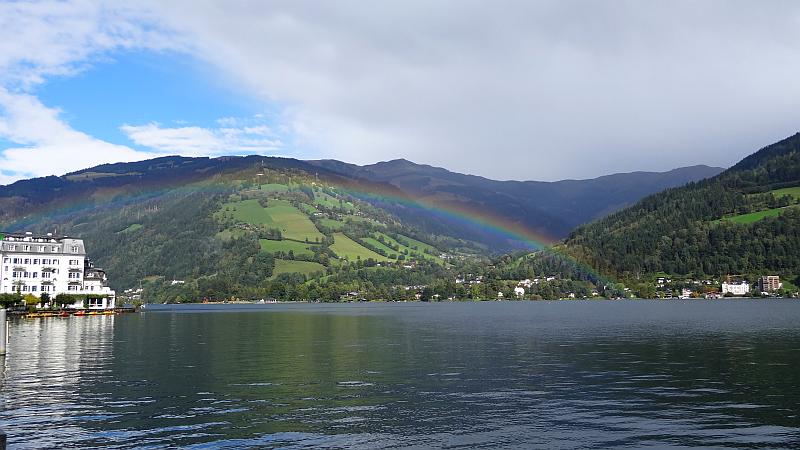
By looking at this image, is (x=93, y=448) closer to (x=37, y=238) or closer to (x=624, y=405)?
(x=624, y=405)

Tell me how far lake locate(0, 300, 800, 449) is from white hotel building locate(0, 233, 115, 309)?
10901 cm

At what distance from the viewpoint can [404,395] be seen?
41.7 meters

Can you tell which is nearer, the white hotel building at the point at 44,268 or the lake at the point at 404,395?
the lake at the point at 404,395

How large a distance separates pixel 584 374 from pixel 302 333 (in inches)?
2287

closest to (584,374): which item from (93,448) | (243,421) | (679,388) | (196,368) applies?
(679,388)

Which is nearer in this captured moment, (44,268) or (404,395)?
(404,395)

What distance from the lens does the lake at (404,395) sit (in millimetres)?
30469

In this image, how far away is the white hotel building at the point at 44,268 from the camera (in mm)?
169500

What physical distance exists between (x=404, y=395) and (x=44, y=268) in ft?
540

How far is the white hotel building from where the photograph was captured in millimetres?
169500

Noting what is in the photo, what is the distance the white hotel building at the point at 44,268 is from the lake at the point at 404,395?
358ft

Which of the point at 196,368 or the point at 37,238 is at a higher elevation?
the point at 37,238

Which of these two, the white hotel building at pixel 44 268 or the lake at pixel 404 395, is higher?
the white hotel building at pixel 44 268

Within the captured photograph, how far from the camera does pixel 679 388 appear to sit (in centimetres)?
4391
